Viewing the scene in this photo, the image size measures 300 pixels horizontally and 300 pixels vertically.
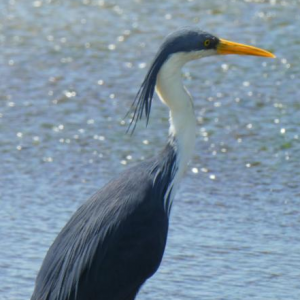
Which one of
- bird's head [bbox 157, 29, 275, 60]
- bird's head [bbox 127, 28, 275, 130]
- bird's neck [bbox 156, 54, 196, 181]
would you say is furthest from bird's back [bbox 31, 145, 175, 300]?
bird's head [bbox 157, 29, 275, 60]

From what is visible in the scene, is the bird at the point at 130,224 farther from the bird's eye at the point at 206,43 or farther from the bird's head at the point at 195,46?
the bird's eye at the point at 206,43

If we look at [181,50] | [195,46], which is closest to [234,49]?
[195,46]

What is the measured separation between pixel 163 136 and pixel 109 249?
4293mm

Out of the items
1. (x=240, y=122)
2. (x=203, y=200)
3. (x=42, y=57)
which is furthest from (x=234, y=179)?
(x=42, y=57)

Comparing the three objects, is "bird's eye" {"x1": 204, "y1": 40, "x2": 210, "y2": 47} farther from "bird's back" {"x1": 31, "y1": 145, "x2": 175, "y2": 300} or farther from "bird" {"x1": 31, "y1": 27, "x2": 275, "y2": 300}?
"bird's back" {"x1": 31, "y1": 145, "x2": 175, "y2": 300}

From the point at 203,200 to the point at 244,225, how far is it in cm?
63

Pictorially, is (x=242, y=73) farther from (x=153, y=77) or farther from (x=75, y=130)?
(x=153, y=77)

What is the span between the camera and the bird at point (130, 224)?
629cm

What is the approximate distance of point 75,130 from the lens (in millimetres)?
10750

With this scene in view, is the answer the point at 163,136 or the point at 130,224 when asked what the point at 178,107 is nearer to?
the point at 130,224

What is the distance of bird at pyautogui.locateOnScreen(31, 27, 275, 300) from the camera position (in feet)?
20.6

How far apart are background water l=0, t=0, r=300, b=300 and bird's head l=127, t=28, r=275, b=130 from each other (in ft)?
5.00

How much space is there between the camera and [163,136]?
416 inches

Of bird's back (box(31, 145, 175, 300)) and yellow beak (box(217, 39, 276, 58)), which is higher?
yellow beak (box(217, 39, 276, 58))
